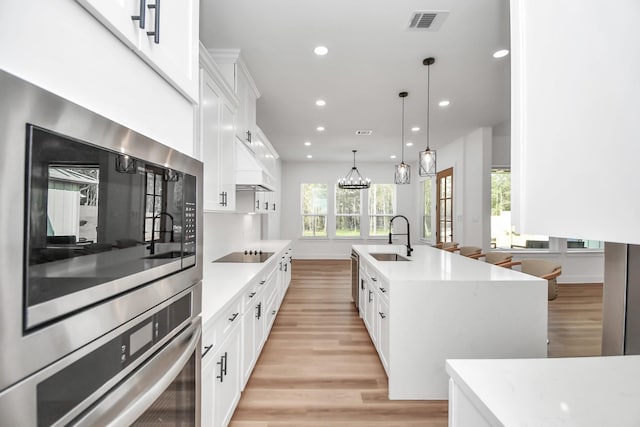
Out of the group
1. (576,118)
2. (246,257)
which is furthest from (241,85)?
(576,118)

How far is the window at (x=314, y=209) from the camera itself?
9234 millimetres

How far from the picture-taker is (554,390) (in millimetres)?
850

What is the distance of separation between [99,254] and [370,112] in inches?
186

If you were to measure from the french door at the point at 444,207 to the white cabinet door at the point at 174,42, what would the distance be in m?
6.76

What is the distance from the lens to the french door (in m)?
6.98

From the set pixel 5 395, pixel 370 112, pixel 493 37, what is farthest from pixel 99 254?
pixel 370 112

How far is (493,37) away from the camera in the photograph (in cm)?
278

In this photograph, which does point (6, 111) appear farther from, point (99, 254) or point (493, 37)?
point (493, 37)

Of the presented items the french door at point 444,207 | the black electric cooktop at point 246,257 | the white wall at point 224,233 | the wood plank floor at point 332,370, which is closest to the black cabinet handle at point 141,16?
the wood plank floor at point 332,370

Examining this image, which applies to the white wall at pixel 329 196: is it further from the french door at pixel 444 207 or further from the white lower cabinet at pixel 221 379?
the white lower cabinet at pixel 221 379

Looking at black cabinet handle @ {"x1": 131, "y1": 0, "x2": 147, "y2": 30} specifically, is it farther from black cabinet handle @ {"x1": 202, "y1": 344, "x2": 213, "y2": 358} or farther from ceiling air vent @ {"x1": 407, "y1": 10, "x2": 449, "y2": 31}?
ceiling air vent @ {"x1": 407, "y1": 10, "x2": 449, "y2": 31}

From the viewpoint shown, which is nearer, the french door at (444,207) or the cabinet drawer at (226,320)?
the cabinet drawer at (226,320)

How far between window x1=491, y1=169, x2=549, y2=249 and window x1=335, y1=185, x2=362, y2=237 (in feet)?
12.4

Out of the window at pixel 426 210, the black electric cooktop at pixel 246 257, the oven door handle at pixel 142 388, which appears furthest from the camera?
the window at pixel 426 210
